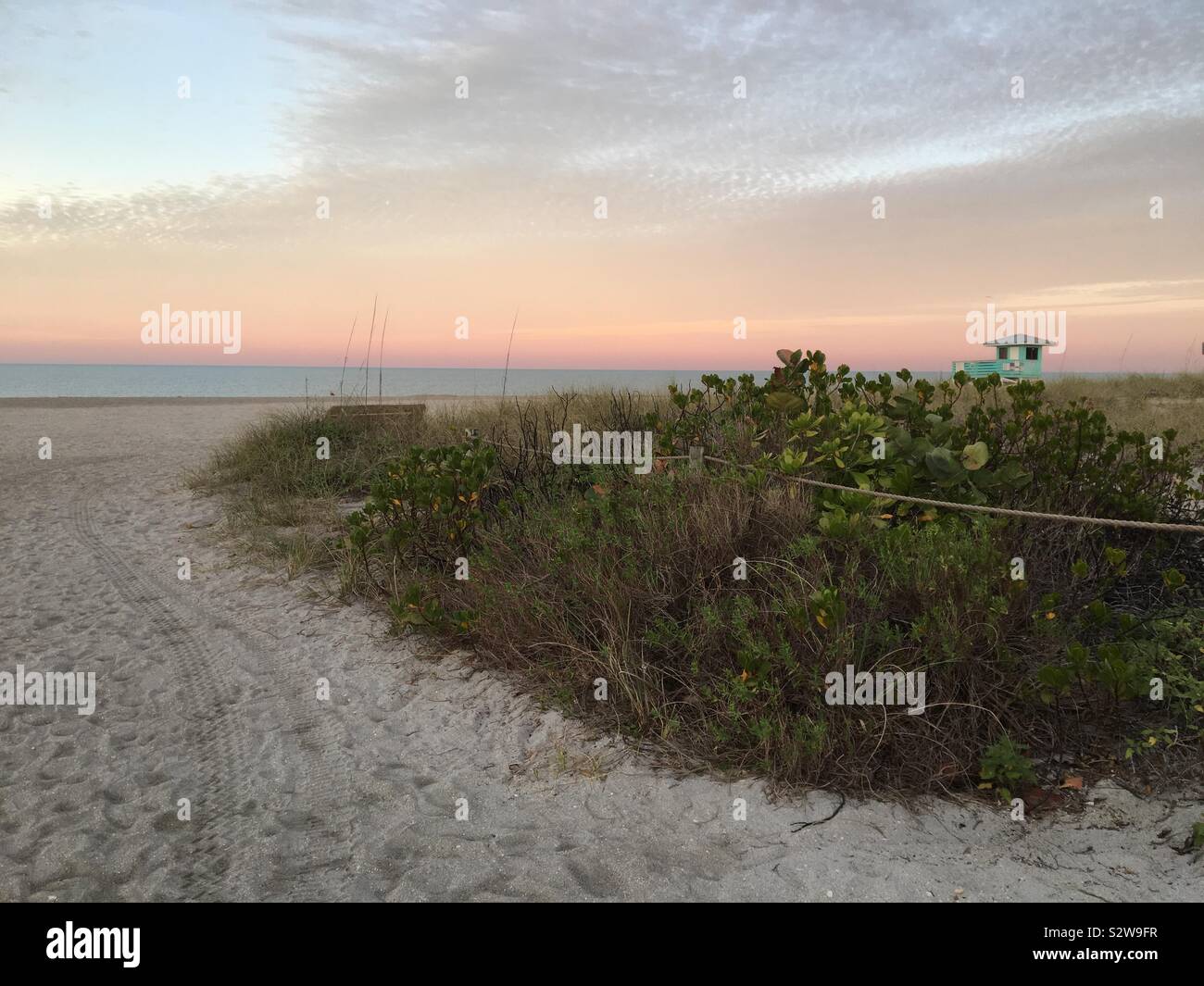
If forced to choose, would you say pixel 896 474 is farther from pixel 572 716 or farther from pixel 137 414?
pixel 137 414

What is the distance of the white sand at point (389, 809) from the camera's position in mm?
A: 3029

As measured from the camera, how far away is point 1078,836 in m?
3.12

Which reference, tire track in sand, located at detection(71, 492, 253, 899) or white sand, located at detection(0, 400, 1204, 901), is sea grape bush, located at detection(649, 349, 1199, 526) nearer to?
white sand, located at detection(0, 400, 1204, 901)

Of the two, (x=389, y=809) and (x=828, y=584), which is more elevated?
(x=828, y=584)

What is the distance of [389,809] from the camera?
3.61 m

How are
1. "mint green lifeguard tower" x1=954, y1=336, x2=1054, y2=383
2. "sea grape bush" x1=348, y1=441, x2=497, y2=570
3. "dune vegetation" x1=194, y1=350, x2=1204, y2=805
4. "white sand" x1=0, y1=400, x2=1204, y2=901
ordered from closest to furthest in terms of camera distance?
"white sand" x1=0, y1=400, x2=1204, y2=901 → "dune vegetation" x1=194, y1=350, x2=1204, y2=805 → "sea grape bush" x1=348, y1=441, x2=497, y2=570 → "mint green lifeguard tower" x1=954, y1=336, x2=1054, y2=383

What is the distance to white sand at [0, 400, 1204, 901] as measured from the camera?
3.03m

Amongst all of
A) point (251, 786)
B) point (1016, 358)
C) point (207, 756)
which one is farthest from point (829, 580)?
point (1016, 358)

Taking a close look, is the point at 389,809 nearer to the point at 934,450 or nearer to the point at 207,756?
the point at 207,756

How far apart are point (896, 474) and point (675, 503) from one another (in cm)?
127

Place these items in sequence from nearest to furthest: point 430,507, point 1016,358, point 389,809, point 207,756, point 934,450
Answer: point 389,809 < point 207,756 < point 934,450 < point 430,507 < point 1016,358

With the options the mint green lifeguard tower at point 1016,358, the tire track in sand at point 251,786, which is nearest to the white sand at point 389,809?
the tire track in sand at point 251,786

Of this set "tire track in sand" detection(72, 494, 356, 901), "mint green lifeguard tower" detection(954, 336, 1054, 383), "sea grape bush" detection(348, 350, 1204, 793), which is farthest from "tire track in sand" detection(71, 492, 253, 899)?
"mint green lifeguard tower" detection(954, 336, 1054, 383)
